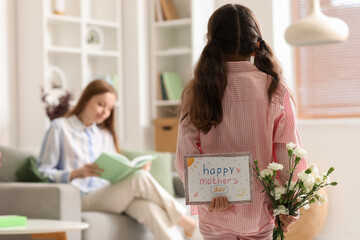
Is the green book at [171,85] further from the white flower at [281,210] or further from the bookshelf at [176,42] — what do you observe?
the white flower at [281,210]

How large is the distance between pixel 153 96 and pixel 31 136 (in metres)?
1.11

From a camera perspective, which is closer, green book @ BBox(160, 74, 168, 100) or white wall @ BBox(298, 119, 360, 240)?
white wall @ BBox(298, 119, 360, 240)

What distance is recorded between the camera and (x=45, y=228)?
256 centimetres

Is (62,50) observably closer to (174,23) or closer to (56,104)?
(56,104)

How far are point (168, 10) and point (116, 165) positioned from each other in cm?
220

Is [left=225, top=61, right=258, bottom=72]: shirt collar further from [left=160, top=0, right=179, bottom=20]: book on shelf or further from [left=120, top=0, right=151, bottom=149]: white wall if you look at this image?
[left=160, top=0, right=179, bottom=20]: book on shelf

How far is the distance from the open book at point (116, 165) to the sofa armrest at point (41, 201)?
0.70 feet

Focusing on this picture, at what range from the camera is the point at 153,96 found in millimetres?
5145

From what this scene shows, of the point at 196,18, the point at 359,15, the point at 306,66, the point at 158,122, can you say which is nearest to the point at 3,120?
the point at 158,122

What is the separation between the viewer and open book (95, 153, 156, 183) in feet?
10.6

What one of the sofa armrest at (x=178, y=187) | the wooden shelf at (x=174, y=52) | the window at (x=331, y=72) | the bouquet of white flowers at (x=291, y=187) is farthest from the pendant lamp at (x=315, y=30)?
the wooden shelf at (x=174, y=52)

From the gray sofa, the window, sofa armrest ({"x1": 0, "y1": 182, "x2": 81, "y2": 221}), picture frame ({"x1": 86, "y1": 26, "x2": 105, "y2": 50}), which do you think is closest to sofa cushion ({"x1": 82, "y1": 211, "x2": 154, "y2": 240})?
the gray sofa

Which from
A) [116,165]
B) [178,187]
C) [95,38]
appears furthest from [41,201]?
[95,38]

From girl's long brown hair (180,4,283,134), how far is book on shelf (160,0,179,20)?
10.8 feet
